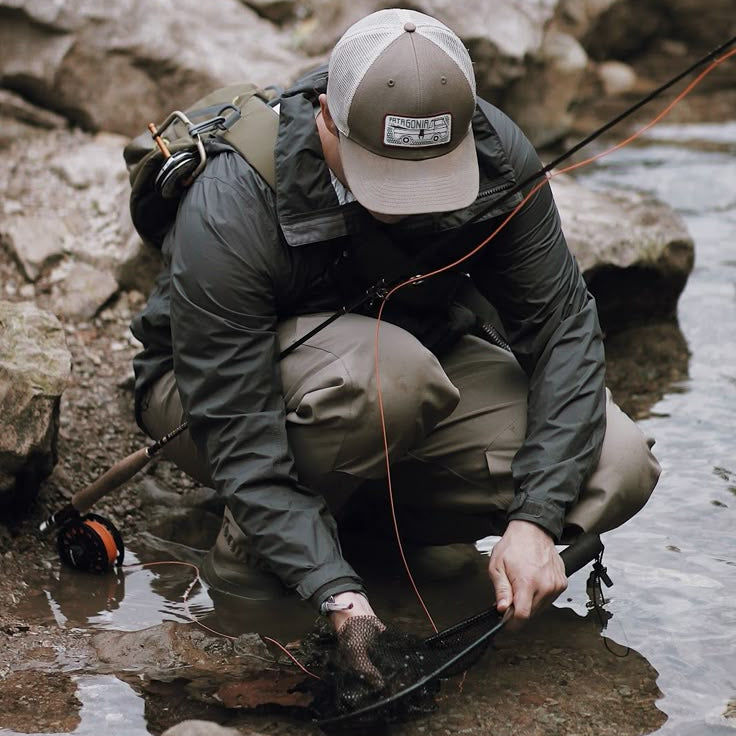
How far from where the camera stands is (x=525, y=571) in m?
2.84

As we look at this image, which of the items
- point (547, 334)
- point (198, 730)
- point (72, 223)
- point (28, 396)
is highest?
point (547, 334)

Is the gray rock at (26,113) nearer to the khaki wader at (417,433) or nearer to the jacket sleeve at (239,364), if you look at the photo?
the khaki wader at (417,433)

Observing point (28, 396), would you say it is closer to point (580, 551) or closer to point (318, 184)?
point (318, 184)

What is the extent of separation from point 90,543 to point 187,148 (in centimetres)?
120

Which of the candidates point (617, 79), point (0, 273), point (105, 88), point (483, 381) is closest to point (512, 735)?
point (483, 381)

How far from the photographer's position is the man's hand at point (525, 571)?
282 centimetres

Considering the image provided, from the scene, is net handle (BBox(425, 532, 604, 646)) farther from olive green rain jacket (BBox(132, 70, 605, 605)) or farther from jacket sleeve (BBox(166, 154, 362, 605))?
jacket sleeve (BBox(166, 154, 362, 605))

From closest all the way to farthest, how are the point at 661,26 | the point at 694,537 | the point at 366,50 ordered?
1. the point at 366,50
2. the point at 694,537
3. the point at 661,26

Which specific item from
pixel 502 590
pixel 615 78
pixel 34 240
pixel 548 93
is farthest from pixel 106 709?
pixel 615 78

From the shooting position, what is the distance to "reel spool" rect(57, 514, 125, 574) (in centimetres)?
349

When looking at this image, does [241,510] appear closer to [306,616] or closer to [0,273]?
[306,616]

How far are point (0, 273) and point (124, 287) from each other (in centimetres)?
53

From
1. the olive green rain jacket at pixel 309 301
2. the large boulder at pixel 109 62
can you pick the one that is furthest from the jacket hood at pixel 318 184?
the large boulder at pixel 109 62

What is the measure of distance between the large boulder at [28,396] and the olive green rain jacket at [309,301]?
0.46 m
